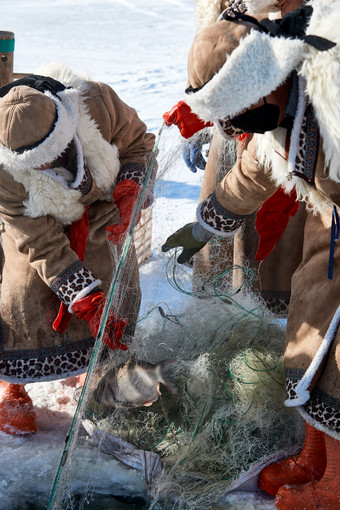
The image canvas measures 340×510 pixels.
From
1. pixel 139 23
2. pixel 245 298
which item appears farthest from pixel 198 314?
pixel 139 23

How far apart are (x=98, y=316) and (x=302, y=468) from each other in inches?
30.7

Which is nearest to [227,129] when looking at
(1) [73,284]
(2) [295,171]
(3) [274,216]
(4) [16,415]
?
(2) [295,171]

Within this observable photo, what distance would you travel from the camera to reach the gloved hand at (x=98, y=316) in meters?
2.03

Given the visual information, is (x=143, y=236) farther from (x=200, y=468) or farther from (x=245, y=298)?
(x=200, y=468)

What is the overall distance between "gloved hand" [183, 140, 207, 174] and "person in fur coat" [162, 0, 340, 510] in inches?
26.4

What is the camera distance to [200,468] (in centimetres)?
198

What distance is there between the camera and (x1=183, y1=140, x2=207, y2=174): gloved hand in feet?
8.94

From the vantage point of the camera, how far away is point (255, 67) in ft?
4.78

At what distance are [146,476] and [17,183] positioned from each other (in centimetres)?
101

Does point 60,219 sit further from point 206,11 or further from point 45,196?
point 206,11

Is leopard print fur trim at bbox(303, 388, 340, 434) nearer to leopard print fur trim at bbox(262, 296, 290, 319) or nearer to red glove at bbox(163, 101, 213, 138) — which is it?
leopard print fur trim at bbox(262, 296, 290, 319)

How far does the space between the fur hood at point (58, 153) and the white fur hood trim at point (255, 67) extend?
25.6 inches

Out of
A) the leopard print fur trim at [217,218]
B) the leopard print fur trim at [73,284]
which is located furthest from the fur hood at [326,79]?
the leopard print fur trim at [73,284]

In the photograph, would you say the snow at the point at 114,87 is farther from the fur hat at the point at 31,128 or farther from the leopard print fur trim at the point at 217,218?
the fur hat at the point at 31,128
